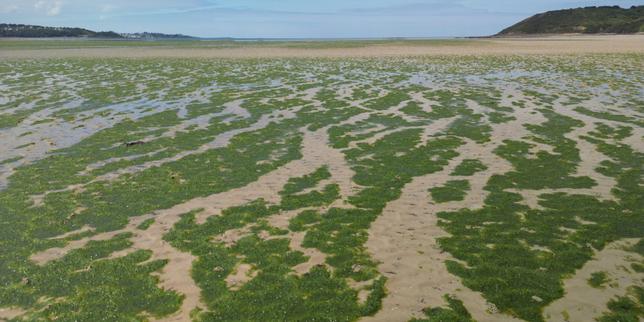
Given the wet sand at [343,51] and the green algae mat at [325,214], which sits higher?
the wet sand at [343,51]

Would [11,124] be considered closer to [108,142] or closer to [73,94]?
[108,142]

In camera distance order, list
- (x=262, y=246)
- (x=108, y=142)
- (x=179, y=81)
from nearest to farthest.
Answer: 1. (x=262, y=246)
2. (x=108, y=142)
3. (x=179, y=81)

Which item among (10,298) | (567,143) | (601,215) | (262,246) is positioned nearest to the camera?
(10,298)

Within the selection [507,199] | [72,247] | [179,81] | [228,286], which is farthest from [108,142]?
[179,81]

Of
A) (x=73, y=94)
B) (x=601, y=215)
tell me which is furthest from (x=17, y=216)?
(x=73, y=94)

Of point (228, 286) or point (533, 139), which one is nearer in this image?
point (228, 286)

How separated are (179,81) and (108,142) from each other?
23502 mm

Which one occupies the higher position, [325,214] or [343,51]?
[343,51]

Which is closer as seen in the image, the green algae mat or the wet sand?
the green algae mat

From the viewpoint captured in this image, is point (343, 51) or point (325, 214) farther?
point (343, 51)

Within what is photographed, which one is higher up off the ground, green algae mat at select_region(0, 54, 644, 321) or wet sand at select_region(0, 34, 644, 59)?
wet sand at select_region(0, 34, 644, 59)

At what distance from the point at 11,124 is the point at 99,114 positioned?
4340 millimetres

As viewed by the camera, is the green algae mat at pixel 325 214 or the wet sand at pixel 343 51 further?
the wet sand at pixel 343 51

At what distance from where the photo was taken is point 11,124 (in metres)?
24.1
